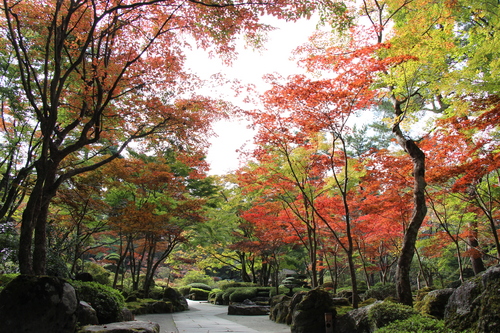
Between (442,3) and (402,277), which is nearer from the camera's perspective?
(402,277)

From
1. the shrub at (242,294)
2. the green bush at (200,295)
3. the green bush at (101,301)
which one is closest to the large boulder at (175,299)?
the shrub at (242,294)

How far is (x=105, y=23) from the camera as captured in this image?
22.1 ft

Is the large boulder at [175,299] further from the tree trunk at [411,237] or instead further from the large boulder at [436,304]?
the large boulder at [436,304]

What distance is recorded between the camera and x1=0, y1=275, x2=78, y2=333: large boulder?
3.90 metres

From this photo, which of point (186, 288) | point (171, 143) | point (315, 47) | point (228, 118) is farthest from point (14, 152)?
point (186, 288)

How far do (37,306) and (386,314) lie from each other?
5.42 meters

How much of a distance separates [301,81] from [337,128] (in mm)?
1668

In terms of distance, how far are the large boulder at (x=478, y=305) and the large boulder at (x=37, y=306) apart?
5.11 meters

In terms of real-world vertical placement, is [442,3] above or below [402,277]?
above

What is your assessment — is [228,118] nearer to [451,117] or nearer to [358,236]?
[451,117]

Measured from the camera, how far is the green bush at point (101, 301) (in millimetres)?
6012

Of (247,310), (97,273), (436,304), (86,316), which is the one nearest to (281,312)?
(247,310)

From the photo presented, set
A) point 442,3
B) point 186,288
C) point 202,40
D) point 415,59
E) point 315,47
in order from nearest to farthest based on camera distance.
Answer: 1. point 202,40
2. point 415,59
3. point 442,3
4. point 315,47
5. point 186,288

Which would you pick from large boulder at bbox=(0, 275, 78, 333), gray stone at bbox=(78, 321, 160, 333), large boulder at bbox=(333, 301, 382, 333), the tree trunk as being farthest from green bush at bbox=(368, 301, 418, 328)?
large boulder at bbox=(0, 275, 78, 333)
